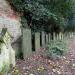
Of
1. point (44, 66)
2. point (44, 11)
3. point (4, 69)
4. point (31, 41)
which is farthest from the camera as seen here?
point (44, 11)

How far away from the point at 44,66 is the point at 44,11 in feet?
12.6

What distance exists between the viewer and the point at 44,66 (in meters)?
7.06

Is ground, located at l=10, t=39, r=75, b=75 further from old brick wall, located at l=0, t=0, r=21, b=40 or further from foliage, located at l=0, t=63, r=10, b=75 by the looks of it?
old brick wall, located at l=0, t=0, r=21, b=40

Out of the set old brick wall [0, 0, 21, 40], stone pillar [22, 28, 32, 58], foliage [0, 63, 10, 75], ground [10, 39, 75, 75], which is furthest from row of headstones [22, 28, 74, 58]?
foliage [0, 63, 10, 75]

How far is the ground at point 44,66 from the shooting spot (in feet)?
21.2

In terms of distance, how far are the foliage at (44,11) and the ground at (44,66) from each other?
7.22 ft

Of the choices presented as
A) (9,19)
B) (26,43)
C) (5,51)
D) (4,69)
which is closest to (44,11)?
(9,19)

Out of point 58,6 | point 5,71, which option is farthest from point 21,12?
point 5,71

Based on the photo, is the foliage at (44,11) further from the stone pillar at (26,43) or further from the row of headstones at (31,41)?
the stone pillar at (26,43)

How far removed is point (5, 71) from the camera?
5113 mm

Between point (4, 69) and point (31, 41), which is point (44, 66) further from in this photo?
point (4, 69)

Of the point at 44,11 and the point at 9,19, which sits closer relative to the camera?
the point at 9,19

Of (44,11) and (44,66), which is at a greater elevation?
(44,11)

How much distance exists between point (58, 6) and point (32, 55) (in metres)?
4.40
